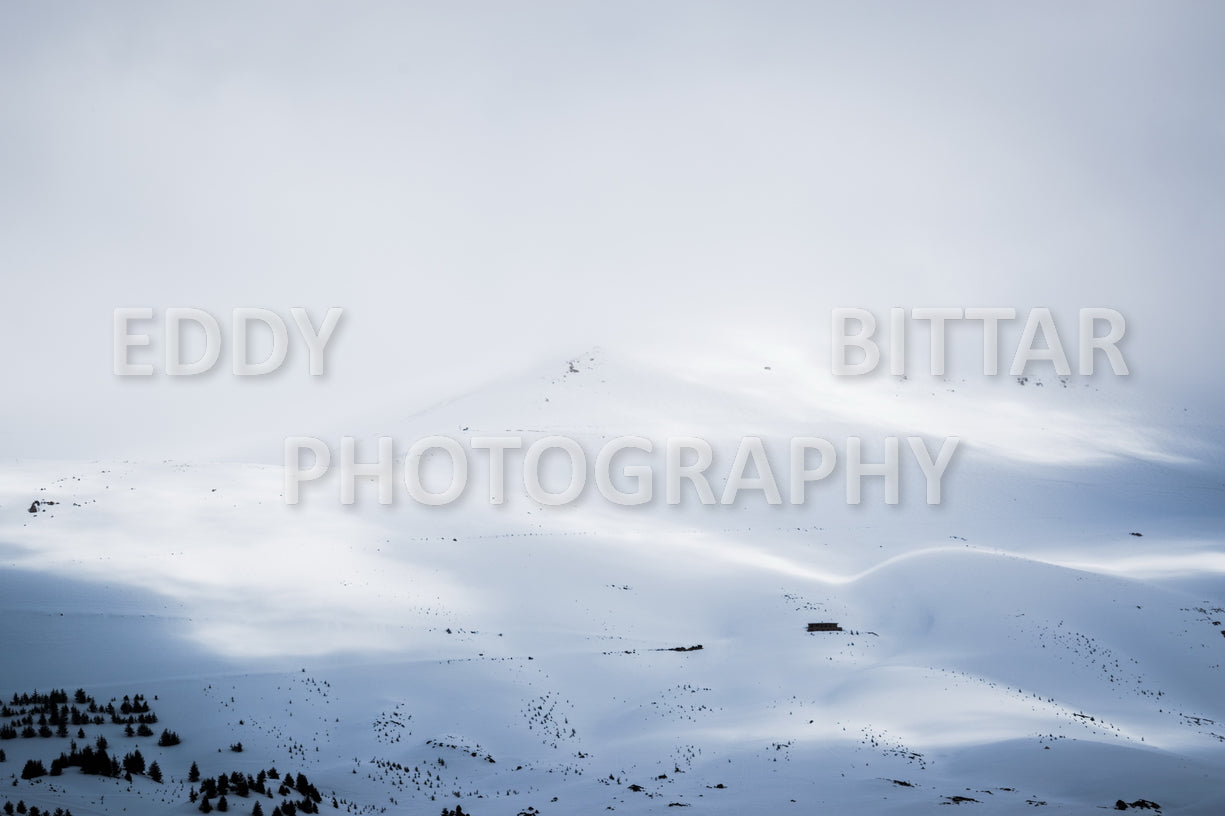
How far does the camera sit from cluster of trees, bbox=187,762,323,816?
14.2 m

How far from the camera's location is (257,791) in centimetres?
1544

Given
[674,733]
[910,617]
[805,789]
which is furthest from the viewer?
[910,617]

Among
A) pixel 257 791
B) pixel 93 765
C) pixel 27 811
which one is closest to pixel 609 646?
pixel 257 791

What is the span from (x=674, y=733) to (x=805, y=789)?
6103mm

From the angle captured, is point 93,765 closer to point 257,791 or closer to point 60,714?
point 257,791

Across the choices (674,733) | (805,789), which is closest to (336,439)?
(674,733)

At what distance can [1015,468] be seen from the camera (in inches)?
2756

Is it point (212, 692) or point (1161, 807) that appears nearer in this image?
point (1161, 807)

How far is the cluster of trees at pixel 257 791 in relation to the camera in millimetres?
14156

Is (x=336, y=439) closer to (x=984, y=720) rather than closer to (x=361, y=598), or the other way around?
(x=361, y=598)

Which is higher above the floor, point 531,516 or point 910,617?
point 531,516

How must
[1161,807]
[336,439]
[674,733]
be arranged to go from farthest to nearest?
1. [336,439]
2. [674,733]
3. [1161,807]

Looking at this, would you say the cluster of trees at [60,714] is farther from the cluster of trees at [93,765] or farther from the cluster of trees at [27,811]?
the cluster of trees at [27,811]

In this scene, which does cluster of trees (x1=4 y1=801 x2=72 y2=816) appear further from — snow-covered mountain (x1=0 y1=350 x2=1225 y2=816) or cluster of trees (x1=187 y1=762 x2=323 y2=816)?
cluster of trees (x1=187 y1=762 x2=323 y2=816)
